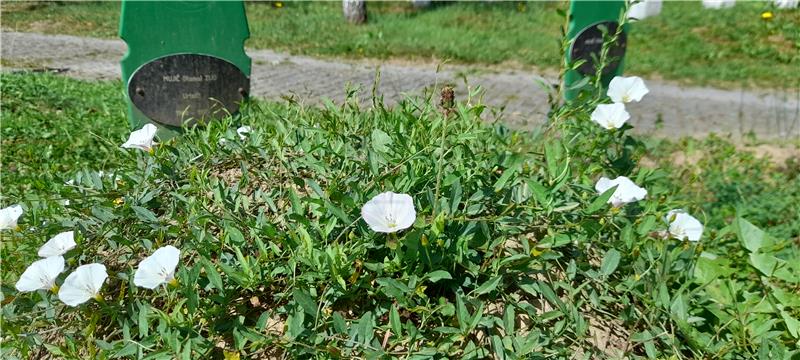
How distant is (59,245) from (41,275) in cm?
10

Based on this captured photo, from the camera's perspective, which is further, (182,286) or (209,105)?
(209,105)

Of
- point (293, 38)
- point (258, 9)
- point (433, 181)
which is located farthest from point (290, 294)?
point (258, 9)

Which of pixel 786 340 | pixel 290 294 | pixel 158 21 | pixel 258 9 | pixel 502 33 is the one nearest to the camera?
pixel 290 294

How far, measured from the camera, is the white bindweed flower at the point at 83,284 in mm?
1118

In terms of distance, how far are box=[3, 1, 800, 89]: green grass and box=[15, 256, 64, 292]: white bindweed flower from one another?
678 centimetres

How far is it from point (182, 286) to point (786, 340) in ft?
4.34

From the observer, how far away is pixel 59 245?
125cm

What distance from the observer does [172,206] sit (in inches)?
54.4

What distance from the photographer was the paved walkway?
6.13 metres

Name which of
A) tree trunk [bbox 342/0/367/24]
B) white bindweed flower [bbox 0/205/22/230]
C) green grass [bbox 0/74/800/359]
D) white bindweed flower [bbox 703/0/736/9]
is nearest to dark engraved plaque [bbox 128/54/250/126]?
green grass [bbox 0/74/800/359]

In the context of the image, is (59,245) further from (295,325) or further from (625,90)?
(625,90)

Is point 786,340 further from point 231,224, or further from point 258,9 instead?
point 258,9

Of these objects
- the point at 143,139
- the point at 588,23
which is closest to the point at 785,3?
the point at 588,23

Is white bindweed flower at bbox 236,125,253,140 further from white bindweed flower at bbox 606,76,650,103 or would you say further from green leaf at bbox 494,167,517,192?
white bindweed flower at bbox 606,76,650,103
